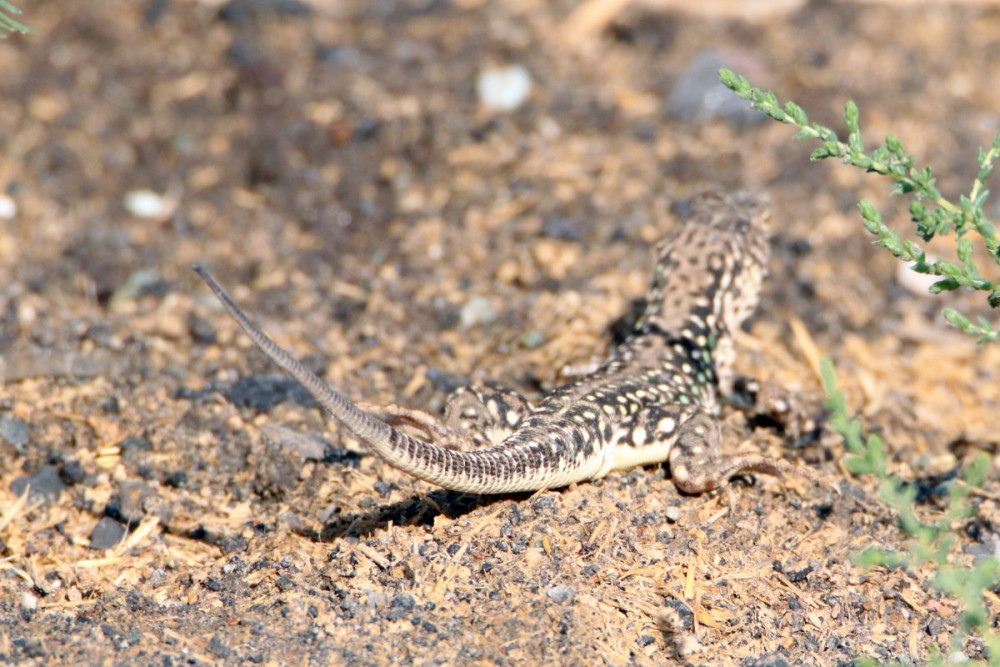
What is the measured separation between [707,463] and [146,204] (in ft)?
14.8

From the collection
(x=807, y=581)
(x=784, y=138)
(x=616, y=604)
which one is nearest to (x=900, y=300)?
(x=784, y=138)

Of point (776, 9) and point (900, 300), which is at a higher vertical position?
point (776, 9)

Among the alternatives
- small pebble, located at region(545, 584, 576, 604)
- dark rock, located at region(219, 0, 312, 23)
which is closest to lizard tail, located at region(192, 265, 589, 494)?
small pebble, located at region(545, 584, 576, 604)

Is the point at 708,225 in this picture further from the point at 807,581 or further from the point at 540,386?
the point at 807,581

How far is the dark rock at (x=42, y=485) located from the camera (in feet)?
16.1

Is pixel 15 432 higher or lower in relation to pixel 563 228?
lower

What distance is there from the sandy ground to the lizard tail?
271 mm

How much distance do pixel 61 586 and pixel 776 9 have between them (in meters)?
7.42

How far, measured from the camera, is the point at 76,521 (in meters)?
4.86

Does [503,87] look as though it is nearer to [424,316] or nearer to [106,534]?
[424,316]

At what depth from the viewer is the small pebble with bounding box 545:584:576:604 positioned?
4.08m

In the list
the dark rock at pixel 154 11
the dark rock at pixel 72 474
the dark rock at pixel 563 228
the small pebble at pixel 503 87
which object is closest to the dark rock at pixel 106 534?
the dark rock at pixel 72 474

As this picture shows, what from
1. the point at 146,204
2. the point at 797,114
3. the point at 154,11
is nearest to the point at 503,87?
the point at 146,204

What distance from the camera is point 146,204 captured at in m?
7.52
